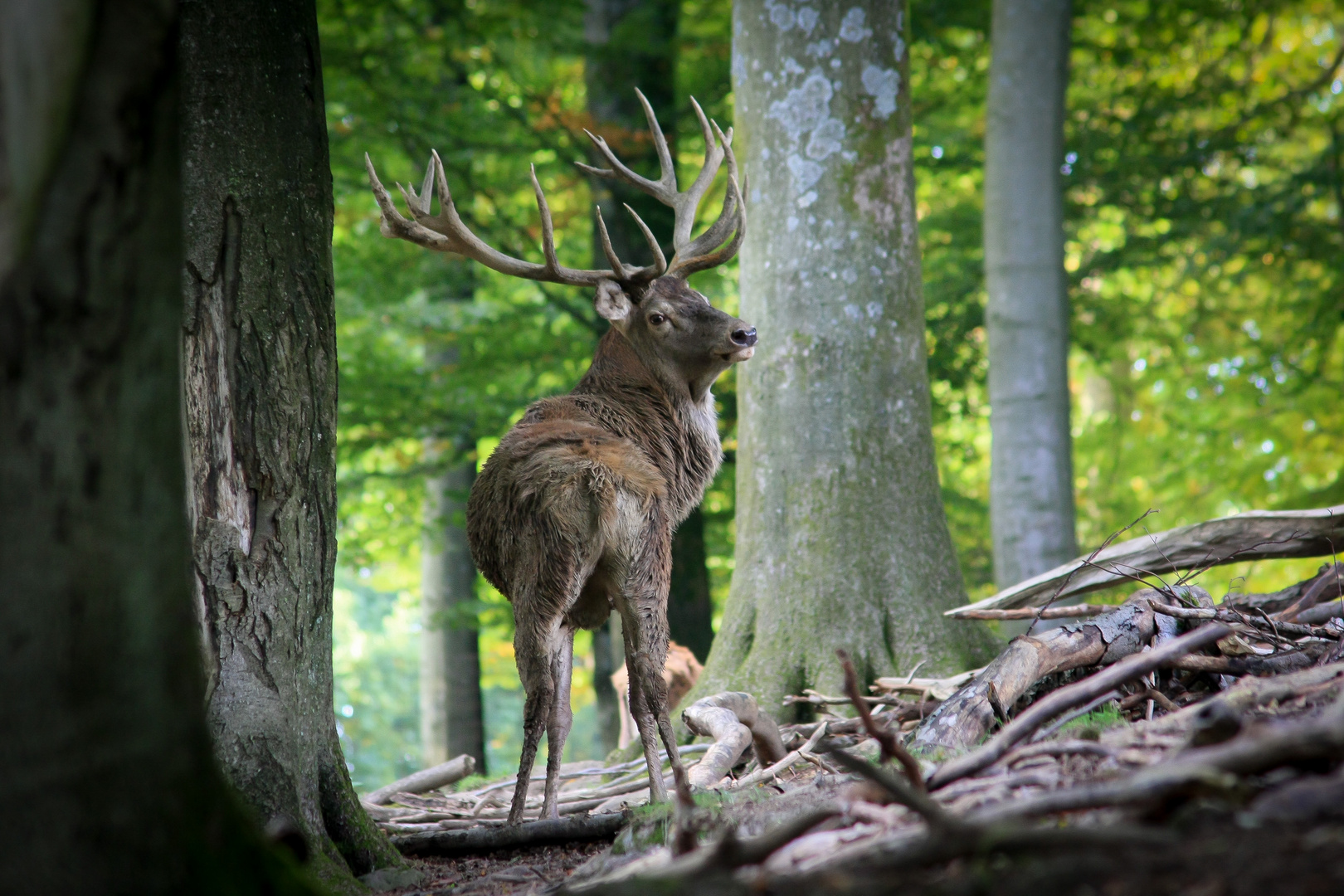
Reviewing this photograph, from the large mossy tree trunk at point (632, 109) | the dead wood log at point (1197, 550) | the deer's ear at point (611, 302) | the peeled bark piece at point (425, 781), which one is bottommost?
the peeled bark piece at point (425, 781)

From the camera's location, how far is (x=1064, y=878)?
5.61ft

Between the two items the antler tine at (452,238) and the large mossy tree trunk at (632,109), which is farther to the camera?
the large mossy tree trunk at (632,109)

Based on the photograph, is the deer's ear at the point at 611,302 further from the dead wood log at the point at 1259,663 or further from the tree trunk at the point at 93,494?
the tree trunk at the point at 93,494

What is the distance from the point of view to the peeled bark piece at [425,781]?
6.00m

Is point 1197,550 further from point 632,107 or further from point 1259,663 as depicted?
point 632,107

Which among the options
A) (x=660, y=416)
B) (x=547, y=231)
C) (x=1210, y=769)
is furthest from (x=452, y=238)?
(x=1210, y=769)

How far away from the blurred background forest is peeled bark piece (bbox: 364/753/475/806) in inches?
183

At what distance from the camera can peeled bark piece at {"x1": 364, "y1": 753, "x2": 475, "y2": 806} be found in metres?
6.00

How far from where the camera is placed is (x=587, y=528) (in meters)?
4.74

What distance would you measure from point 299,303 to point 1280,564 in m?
12.5

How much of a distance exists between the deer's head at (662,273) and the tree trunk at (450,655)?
23.9ft

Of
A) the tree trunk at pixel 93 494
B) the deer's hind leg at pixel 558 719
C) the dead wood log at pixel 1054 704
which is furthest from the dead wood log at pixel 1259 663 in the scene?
the tree trunk at pixel 93 494

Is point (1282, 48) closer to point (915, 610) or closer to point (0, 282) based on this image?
point (915, 610)

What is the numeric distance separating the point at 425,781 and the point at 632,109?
738 cm
